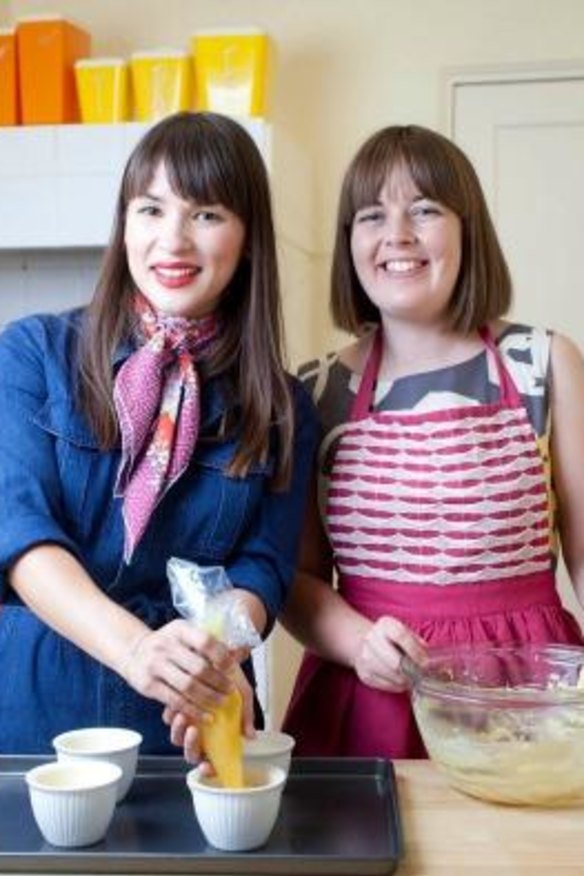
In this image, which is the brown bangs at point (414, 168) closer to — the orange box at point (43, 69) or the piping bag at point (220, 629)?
the piping bag at point (220, 629)

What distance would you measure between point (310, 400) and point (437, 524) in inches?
7.9

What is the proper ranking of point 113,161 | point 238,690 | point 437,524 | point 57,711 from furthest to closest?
point 113,161, point 437,524, point 57,711, point 238,690

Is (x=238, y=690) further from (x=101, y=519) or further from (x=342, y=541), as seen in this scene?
(x=342, y=541)

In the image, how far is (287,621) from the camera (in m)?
1.26

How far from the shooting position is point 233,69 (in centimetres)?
248

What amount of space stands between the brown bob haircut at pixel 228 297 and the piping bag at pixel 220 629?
0.21 m

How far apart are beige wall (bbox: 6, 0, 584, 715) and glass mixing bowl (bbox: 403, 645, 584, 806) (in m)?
1.91

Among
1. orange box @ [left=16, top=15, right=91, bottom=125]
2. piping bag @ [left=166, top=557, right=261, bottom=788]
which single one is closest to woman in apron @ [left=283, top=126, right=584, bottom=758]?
piping bag @ [left=166, top=557, right=261, bottom=788]

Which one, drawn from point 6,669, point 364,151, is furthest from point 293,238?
point 6,669

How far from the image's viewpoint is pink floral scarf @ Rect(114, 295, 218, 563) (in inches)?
41.1

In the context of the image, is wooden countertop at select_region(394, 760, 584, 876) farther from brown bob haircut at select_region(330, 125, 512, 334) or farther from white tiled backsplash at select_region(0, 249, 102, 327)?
white tiled backsplash at select_region(0, 249, 102, 327)

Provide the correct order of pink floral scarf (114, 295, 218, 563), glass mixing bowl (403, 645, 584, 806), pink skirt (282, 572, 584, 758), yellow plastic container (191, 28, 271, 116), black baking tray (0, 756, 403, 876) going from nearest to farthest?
black baking tray (0, 756, 403, 876), glass mixing bowl (403, 645, 584, 806), pink floral scarf (114, 295, 218, 563), pink skirt (282, 572, 584, 758), yellow plastic container (191, 28, 271, 116)

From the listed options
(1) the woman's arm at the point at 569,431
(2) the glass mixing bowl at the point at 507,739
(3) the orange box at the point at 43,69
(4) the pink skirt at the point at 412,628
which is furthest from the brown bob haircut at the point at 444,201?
(3) the orange box at the point at 43,69

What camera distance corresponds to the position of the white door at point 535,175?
2.80 metres
